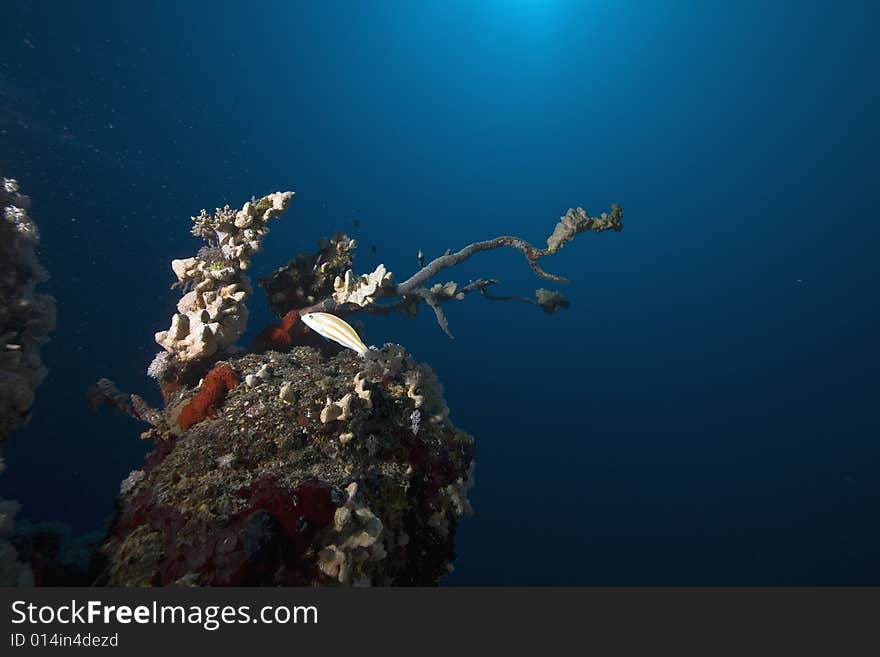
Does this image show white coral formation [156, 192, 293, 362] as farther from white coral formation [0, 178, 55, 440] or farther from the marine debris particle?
white coral formation [0, 178, 55, 440]

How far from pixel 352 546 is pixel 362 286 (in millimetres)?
3455

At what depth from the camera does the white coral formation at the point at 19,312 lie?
3.76 metres

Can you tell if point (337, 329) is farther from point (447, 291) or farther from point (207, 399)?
point (447, 291)

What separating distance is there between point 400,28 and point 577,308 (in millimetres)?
51604

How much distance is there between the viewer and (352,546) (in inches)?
116

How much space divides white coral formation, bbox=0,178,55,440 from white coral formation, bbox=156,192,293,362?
3.69 ft

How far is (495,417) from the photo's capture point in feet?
164

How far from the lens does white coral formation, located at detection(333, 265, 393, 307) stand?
5660 millimetres

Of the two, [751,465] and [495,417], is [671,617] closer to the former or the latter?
[495,417]

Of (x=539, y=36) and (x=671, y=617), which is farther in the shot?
(x=539, y=36)

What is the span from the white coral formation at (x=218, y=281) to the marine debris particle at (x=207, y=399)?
89 cm

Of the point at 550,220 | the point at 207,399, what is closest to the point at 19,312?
the point at 207,399

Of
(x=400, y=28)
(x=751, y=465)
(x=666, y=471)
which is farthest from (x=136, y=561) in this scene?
(x=400, y=28)

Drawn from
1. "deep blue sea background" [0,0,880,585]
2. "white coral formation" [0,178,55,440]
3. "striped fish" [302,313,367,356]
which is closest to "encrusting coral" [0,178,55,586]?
"white coral formation" [0,178,55,440]
